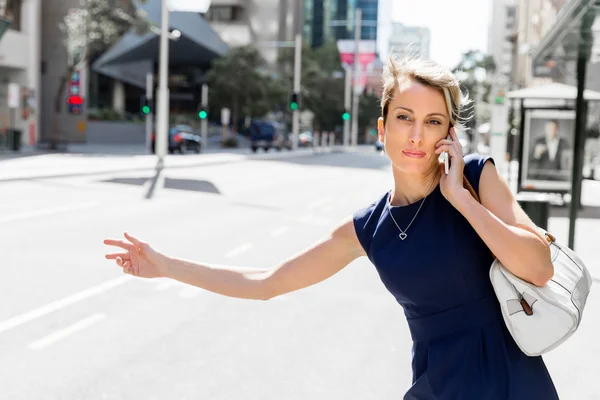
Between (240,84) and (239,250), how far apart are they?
185 feet

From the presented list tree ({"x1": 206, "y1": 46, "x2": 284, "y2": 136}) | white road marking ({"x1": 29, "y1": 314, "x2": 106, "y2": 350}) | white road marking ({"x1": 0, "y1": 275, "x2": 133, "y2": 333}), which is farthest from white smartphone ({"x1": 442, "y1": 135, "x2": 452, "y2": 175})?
tree ({"x1": 206, "y1": 46, "x2": 284, "y2": 136})

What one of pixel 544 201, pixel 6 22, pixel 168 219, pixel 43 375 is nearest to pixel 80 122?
pixel 6 22

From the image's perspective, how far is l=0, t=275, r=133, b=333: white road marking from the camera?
656cm

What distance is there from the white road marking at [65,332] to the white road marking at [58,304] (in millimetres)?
363

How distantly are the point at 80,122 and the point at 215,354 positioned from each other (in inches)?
2135

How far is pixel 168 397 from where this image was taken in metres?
4.93

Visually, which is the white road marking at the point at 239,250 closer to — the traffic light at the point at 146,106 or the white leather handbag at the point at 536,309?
the white leather handbag at the point at 536,309

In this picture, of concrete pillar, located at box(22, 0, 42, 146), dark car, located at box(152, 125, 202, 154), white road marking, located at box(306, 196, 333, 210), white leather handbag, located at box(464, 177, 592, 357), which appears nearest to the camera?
white leather handbag, located at box(464, 177, 592, 357)

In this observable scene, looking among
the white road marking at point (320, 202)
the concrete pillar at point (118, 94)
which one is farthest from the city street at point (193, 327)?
the concrete pillar at point (118, 94)

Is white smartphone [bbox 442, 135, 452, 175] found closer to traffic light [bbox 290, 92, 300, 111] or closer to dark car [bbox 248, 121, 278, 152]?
traffic light [bbox 290, 92, 300, 111]

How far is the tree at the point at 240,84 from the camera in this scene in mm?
66250

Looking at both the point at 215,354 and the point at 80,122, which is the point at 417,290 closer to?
the point at 215,354

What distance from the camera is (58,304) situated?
7.34 metres

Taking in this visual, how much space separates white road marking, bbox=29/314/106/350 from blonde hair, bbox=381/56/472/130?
4.11 m
